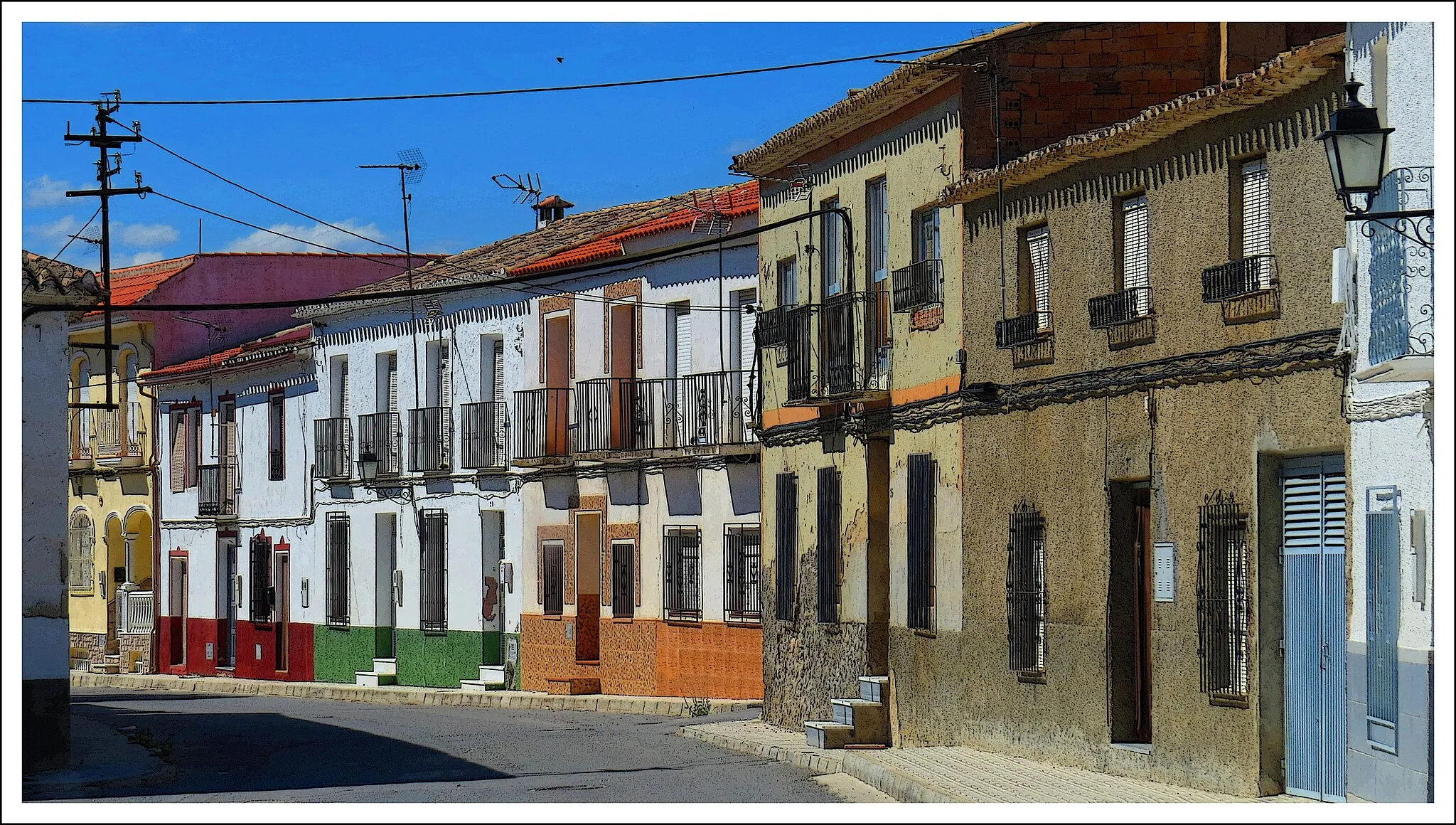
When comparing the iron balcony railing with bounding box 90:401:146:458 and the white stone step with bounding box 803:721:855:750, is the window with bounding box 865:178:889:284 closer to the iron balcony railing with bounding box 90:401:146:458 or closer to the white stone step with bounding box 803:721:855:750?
the white stone step with bounding box 803:721:855:750

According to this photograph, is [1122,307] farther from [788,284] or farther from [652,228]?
[652,228]

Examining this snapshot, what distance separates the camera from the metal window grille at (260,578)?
3988 centimetres

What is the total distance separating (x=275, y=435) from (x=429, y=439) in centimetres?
595

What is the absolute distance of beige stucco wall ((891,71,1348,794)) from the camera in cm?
1427

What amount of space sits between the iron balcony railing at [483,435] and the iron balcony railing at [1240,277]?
19.5m

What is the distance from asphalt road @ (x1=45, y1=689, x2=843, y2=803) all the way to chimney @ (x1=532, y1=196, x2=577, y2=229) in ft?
38.5

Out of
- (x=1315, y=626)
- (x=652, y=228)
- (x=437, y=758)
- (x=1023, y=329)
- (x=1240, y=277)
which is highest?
(x=652, y=228)

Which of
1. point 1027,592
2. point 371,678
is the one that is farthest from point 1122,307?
point 371,678

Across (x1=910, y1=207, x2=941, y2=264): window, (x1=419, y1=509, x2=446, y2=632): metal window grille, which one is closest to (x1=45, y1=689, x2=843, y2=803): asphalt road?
(x1=419, y1=509, x2=446, y2=632): metal window grille

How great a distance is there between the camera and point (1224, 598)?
15141 millimetres

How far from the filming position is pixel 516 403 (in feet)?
108

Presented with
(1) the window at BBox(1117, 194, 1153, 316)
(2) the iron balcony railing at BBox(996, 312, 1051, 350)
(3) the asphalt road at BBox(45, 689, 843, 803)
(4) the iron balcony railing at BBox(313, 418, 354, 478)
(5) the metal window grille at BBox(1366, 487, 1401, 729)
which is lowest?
(3) the asphalt road at BBox(45, 689, 843, 803)

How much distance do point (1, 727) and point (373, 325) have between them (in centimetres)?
2306

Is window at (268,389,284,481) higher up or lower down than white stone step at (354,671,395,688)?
higher up
